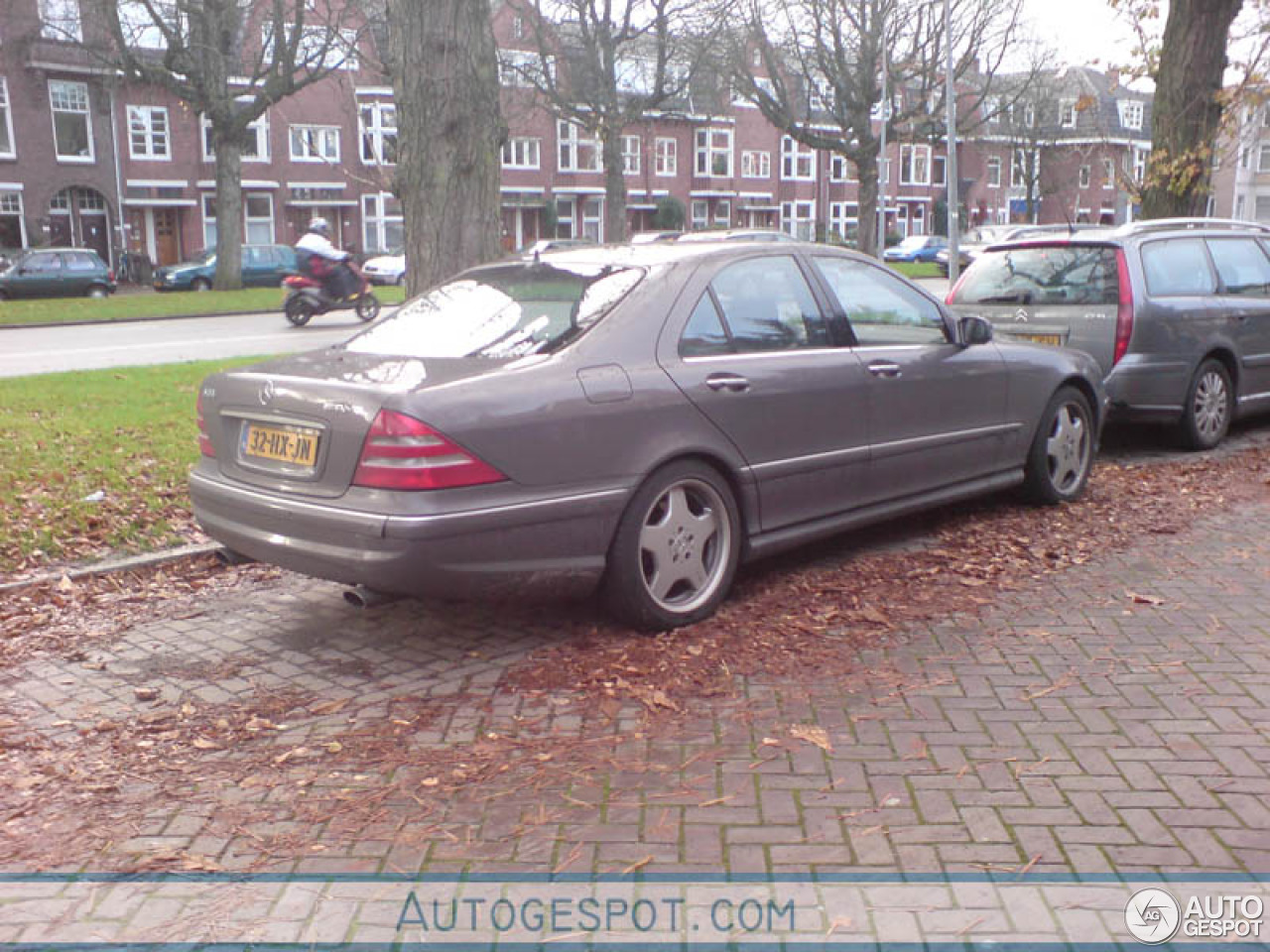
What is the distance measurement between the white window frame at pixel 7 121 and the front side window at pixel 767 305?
4349 centimetres

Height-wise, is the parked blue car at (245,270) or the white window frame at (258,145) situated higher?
the white window frame at (258,145)

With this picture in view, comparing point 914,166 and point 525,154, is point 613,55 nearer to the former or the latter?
point 525,154

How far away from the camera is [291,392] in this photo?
4863 mm

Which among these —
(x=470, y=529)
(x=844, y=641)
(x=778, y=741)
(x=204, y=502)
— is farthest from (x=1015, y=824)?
(x=204, y=502)

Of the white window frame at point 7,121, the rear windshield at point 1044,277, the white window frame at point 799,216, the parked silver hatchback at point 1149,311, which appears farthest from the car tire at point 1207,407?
the white window frame at point 799,216

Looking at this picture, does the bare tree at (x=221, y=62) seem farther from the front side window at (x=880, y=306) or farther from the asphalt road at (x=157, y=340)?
the front side window at (x=880, y=306)

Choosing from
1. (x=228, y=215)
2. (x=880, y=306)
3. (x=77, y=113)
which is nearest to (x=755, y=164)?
(x=77, y=113)

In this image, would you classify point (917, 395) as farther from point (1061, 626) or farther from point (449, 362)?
point (449, 362)

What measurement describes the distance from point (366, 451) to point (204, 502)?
113 cm

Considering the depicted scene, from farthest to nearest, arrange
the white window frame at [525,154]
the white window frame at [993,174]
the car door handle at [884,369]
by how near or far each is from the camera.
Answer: the white window frame at [993,174]
the white window frame at [525,154]
the car door handle at [884,369]

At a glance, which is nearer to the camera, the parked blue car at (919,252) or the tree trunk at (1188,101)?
the tree trunk at (1188,101)

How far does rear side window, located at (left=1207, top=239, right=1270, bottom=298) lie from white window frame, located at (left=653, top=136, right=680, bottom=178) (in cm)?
A: 5666

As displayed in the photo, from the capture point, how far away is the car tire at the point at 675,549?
5.00 meters

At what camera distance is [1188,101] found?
615 inches
